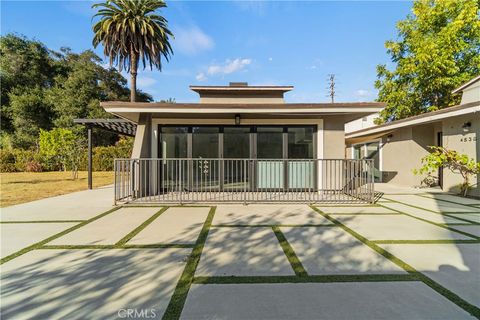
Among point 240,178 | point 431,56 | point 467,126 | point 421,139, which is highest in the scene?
point 431,56

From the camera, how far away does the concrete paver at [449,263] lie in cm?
226

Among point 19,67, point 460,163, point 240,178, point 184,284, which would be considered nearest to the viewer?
point 184,284

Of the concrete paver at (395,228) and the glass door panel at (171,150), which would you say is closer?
the concrete paver at (395,228)

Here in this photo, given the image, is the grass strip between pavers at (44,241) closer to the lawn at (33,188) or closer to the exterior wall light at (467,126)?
the lawn at (33,188)

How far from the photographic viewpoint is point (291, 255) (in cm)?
299

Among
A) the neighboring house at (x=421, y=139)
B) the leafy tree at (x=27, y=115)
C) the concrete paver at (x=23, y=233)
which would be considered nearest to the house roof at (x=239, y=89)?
the neighboring house at (x=421, y=139)

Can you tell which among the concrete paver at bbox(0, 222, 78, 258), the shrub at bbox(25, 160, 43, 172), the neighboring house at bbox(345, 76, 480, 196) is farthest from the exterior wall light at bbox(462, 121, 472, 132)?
the shrub at bbox(25, 160, 43, 172)

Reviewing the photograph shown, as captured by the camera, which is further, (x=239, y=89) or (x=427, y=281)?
(x=239, y=89)

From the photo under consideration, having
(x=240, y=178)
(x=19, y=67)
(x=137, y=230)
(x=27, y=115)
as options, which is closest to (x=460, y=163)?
(x=240, y=178)

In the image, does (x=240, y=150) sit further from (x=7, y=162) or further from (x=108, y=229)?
(x=7, y=162)

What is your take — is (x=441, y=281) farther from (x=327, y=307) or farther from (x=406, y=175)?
(x=406, y=175)

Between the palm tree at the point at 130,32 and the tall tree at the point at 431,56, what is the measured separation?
15.4 metres

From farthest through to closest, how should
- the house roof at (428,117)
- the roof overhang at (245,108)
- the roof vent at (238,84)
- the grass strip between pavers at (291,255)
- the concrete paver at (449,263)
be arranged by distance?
the roof vent at (238,84)
the house roof at (428,117)
the roof overhang at (245,108)
the grass strip between pavers at (291,255)
the concrete paver at (449,263)

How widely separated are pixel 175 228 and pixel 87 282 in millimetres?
1846
